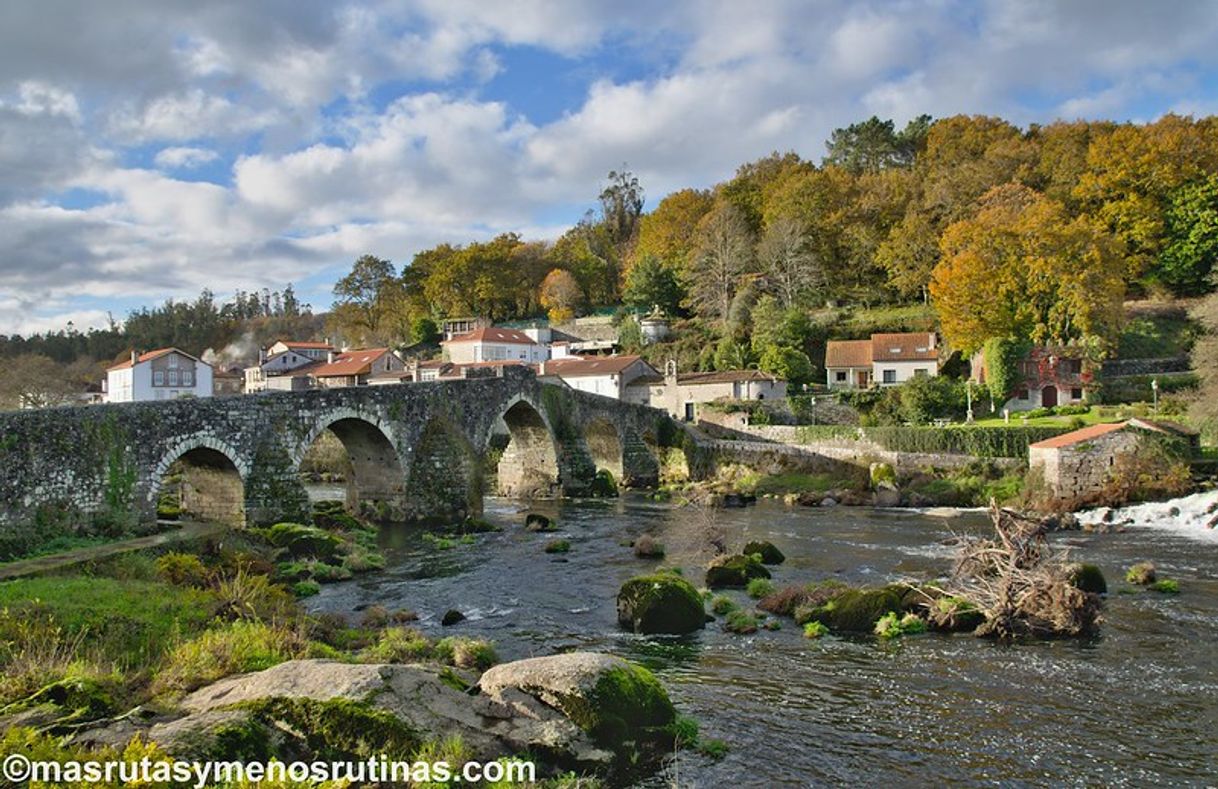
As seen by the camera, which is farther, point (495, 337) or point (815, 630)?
point (495, 337)

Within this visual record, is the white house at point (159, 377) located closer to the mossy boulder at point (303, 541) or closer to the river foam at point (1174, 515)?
the mossy boulder at point (303, 541)

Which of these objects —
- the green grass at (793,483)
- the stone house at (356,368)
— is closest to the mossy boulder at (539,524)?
the green grass at (793,483)

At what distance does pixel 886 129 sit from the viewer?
8831cm

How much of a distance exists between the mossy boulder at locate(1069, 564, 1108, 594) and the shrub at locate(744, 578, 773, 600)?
6991 millimetres

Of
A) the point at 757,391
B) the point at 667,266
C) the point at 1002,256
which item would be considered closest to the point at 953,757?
the point at 757,391

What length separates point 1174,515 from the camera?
1198 inches

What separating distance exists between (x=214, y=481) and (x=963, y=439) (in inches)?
1325

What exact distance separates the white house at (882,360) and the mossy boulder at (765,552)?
33405 mm

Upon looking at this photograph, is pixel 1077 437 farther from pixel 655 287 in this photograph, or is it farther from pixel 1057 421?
pixel 655 287

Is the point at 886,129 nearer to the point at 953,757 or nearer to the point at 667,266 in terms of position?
the point at 667,266

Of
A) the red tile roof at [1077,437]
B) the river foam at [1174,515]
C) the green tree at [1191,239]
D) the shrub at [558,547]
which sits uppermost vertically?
the green tree at [1191,239]

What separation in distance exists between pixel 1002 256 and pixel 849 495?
76.2 feet

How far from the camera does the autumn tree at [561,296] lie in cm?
8850

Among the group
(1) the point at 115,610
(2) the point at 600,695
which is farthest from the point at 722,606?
(1) the point at 115,610
